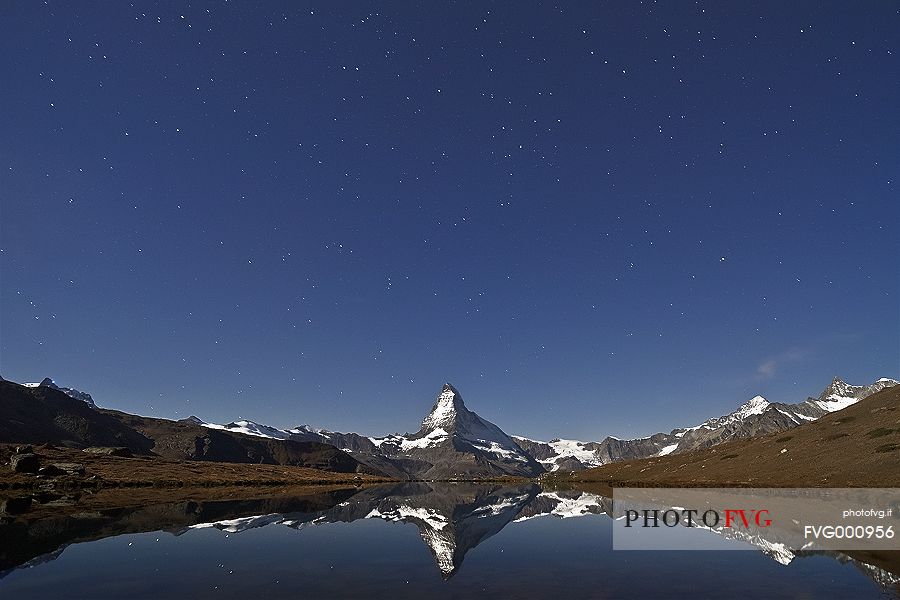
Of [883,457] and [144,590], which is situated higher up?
[883,457]

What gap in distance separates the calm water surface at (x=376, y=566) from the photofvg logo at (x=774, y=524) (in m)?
3.19

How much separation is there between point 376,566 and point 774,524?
36.3 meters

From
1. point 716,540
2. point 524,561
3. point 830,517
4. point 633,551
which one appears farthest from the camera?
point 830,517

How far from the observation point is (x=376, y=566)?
2966cm

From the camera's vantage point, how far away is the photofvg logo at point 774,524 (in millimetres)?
34812

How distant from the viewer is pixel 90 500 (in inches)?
2911

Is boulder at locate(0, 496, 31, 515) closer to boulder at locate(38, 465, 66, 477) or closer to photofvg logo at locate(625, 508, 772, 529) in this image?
boulder at locate(38, 465, 66, 477)

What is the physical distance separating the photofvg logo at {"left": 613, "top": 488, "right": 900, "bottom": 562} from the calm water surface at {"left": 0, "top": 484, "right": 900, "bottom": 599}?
10.5 feet

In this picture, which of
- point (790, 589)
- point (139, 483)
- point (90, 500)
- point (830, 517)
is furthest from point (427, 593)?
point (139, 483)

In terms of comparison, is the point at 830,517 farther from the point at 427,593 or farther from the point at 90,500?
the point at 90,500

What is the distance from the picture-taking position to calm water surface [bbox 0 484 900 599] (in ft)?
75.8

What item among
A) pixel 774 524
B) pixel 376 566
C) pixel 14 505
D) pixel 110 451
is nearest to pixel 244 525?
pixel 376 566

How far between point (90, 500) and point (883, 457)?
5136 inches

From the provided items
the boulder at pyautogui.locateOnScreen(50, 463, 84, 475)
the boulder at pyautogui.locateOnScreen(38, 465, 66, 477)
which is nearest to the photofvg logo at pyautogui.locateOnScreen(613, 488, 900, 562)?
the boulder at pyautogui.locateOnScreen(38, 465, 66, 477)
